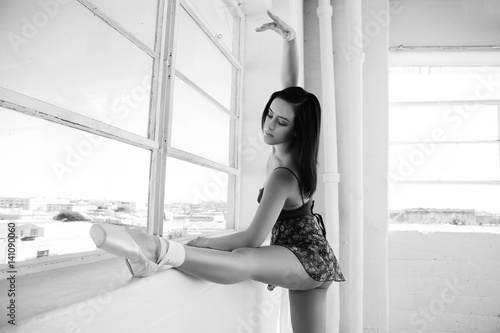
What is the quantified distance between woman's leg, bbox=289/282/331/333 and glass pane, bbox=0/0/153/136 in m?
0.98

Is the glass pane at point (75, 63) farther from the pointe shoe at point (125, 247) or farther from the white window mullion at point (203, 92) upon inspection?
the pointe shoe at point (125, 247)

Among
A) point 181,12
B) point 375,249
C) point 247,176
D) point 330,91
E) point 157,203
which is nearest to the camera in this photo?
point 157,203

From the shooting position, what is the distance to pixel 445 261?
2795 millimetres

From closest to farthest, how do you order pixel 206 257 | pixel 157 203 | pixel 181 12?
pixel 206 257 → pixel 157 203 → pixel 181 12

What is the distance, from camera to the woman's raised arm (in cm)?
171

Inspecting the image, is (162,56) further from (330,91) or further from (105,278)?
(330,91)

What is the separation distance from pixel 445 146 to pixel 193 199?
103 inches

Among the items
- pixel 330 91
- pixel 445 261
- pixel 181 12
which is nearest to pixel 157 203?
pixel 181 12

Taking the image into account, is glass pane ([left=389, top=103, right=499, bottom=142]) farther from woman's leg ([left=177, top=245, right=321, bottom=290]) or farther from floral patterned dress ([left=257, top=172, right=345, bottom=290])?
woman's leg ([left=177, top=245, right=321, bottom=290])

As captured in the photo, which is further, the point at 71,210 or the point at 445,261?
the point at 445,261

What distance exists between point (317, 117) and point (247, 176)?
0.88m

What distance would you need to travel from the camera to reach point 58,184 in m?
0.91

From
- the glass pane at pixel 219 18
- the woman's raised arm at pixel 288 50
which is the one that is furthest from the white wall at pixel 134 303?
the glass pane at pixel 219 18

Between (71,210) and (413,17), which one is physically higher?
(413,17)
